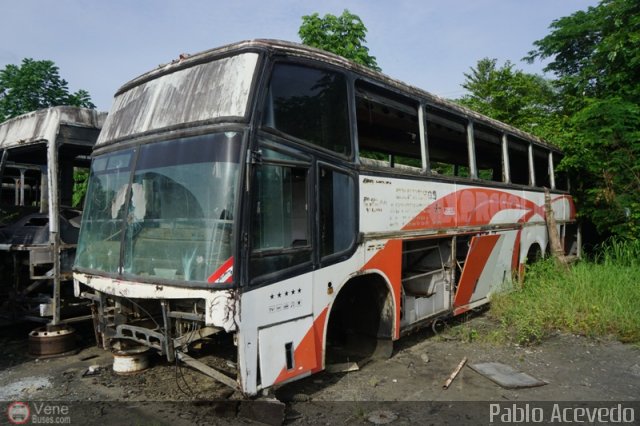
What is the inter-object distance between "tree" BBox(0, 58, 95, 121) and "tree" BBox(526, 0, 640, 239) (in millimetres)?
14185

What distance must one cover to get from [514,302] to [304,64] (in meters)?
5.58

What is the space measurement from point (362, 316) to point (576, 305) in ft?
12.0

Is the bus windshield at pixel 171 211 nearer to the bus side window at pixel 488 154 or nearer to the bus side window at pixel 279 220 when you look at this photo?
the bus side window at pixel 279 220

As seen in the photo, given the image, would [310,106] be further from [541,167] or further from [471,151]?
[541,167]

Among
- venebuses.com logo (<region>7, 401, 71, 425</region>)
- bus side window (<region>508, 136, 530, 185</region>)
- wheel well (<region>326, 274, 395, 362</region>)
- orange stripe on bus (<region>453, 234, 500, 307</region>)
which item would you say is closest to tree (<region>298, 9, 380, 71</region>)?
bus side window (<region>508, 136, 530, 185</region>)

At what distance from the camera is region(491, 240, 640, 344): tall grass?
6.92m

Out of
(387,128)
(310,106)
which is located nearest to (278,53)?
(310,106)

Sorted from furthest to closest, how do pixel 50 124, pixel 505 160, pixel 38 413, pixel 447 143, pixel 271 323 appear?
1. pixel 505 160
2. pixel 447 143
3. pixel 50 124
4. pixel 38 413
5. pixel 271 323

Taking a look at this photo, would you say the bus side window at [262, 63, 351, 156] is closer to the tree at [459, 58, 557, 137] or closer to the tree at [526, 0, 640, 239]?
the tree at [526, 0, 640, 239]

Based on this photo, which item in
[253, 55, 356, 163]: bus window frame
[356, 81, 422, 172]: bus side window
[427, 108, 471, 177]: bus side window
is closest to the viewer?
[253, 55, 356, 163]: bus window frame

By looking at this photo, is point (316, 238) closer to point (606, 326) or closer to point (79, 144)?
point (79, 144)

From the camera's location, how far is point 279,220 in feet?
13.9

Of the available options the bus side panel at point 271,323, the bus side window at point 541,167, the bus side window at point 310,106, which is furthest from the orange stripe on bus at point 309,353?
the bus side window at point 541,167

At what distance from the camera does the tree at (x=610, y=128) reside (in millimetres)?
10148
